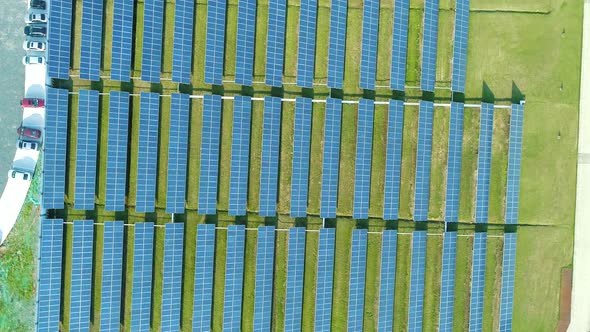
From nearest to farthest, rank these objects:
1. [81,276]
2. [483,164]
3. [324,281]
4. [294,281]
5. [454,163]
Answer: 1. [81,276]
2. [294,281]
3. [324,281]
4. [454,163]
5. [483,164]

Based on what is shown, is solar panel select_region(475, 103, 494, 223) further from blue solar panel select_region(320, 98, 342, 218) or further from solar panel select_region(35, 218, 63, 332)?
solar panel select_region(35, 218, 63, 332)

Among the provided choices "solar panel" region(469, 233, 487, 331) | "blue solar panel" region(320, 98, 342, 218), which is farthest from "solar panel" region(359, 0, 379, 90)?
"solar panel" region(469, 233, 487, 331)

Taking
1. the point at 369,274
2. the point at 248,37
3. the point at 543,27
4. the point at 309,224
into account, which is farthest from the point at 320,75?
the point at 543,27

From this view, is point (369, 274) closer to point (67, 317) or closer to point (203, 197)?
point (203, 197)

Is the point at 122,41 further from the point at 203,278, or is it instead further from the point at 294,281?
the point at 294,281

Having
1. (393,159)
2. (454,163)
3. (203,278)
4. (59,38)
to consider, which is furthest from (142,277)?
(454,163)

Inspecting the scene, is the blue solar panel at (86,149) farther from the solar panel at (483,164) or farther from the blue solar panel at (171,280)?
the solar panel at (483,164)
